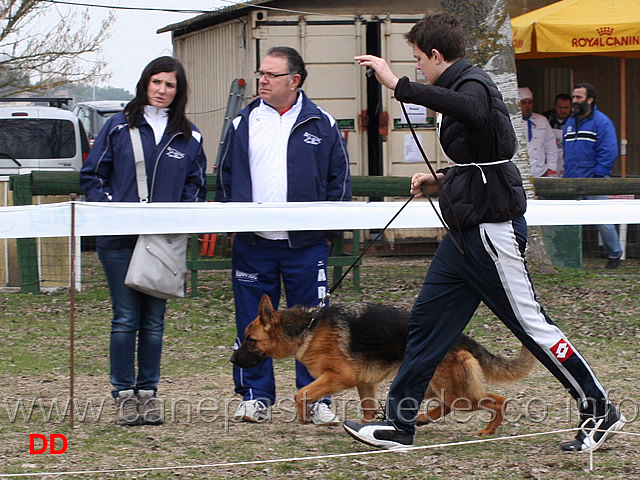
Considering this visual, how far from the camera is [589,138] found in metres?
11.3

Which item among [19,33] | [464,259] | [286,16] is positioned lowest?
[464,259]

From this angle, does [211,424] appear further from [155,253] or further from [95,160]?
[95,160]

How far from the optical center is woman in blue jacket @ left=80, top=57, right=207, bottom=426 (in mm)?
4965

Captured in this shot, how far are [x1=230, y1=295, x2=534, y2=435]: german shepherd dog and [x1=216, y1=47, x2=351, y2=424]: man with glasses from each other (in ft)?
0.75

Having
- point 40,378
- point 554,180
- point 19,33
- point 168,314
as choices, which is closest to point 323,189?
point 40,378

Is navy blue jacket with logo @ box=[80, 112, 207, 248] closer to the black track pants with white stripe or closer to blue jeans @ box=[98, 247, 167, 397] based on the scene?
blue jeans @ box=[98, 247, 167, 397]

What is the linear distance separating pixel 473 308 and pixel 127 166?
6.54ft

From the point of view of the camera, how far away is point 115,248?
16.4ft

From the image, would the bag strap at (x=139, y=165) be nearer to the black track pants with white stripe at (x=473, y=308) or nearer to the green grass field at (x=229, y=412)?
the green grass field at (x=229, y=412)

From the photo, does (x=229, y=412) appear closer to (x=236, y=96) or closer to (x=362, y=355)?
(x=362, y=355)

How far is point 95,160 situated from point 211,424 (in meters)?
1.56

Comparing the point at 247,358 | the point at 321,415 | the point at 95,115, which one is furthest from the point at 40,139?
the point at 321,415

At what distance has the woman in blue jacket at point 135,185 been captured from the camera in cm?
496

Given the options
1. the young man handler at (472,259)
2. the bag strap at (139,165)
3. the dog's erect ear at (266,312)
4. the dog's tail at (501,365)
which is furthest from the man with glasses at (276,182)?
the young man handler at (472,259)
